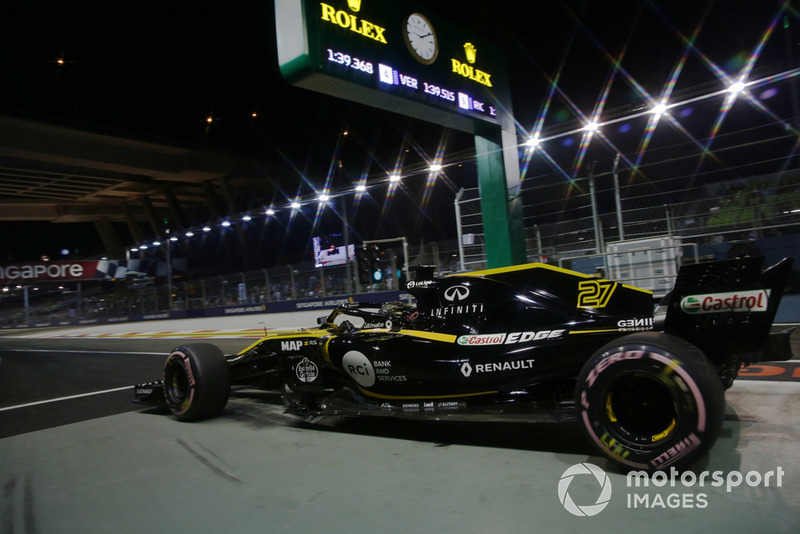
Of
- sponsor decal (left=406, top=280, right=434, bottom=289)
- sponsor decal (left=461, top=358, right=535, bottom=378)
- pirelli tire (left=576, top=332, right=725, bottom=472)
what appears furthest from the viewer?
sponsor decal (left=406, top=280, right=434, bottom=289)

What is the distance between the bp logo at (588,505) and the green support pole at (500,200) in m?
6.99

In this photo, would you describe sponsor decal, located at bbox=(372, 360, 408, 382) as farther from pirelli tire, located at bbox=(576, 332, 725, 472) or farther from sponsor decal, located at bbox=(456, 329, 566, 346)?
pirelli tire, located at bbox=(576, 332, 725, 472)

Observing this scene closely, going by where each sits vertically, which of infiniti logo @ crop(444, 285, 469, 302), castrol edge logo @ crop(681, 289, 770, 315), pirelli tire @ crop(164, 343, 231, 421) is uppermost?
infiniti logo @ crop(444, 285, 469, 302)

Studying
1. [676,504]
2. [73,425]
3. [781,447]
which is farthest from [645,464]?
[73,425]

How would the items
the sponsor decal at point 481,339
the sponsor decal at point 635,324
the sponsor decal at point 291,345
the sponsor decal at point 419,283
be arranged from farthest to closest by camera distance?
the sponsor decal at point 291,345 → the sponsor decal at point 419,283 → the sponsor decal at point 481,339 → the sponsor decal at point 635,324

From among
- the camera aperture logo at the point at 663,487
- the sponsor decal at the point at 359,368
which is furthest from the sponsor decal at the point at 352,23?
the camera aperture logo at the point at 663,487

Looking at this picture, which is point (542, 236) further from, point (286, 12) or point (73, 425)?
point (73, 425)

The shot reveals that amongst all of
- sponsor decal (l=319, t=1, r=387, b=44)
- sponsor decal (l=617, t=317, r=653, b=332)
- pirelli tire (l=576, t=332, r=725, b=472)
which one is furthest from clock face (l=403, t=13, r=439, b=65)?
pirelli tire (l=576, t=332, r=725, b=472)

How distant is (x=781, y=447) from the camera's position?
10.2 ft

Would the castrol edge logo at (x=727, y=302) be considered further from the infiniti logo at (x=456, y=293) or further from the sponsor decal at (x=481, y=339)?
the infiniti logo at (x=456, y=293)

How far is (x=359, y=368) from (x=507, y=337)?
4.30 feet

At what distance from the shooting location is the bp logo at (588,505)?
2486mm

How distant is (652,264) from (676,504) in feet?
24.1

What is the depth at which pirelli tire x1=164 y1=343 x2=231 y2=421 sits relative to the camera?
4.84 m
